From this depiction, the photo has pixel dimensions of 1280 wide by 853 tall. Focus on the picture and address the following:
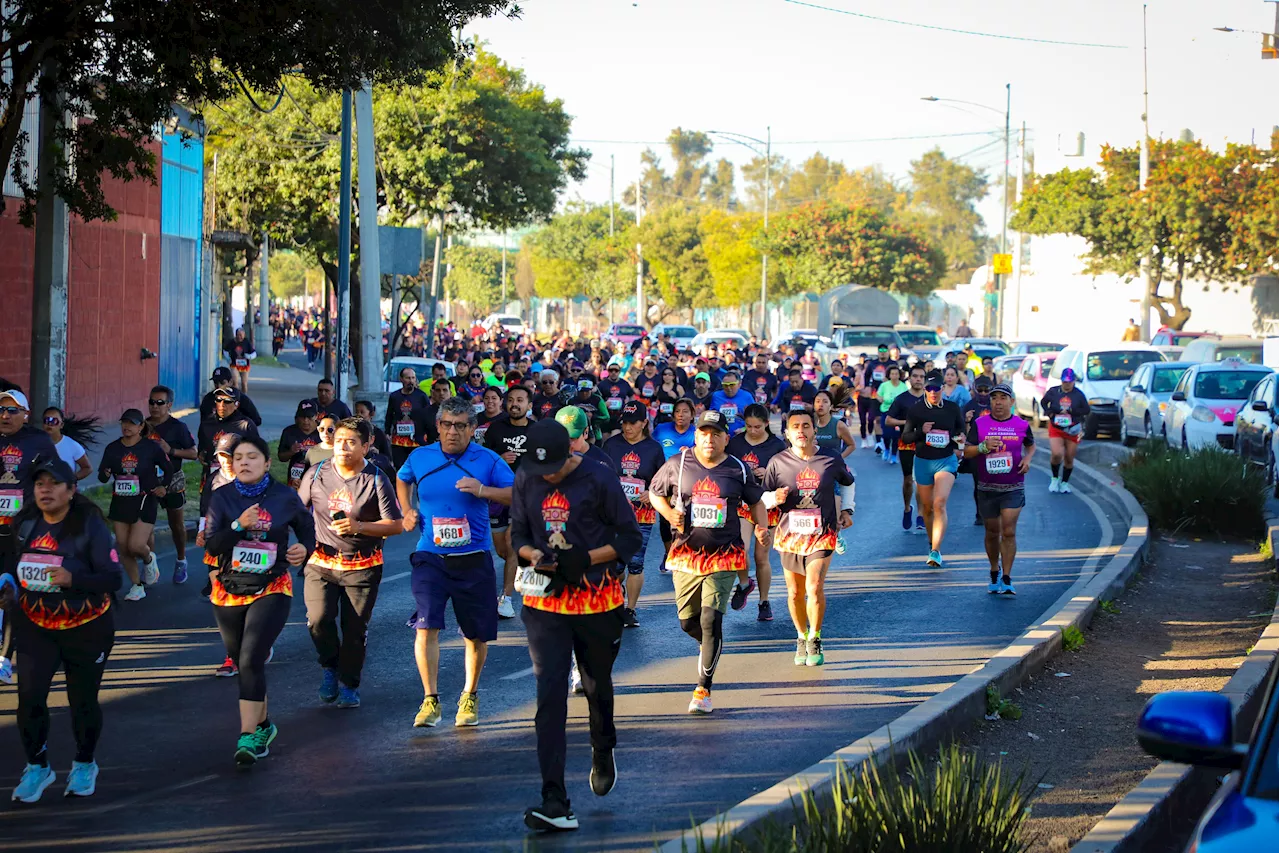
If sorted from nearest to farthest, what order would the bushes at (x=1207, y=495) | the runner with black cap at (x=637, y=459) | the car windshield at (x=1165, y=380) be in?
the runner with black cap at (x=637, y=459), the bushes at (x=1207, y=495), the car windshield at (x=1165, y=380)

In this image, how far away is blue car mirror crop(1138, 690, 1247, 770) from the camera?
3.74 meters

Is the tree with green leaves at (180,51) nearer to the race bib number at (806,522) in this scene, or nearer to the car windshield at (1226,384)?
the race bib number at (806,522)

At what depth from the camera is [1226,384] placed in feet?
81.1

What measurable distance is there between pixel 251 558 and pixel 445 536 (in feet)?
3.90

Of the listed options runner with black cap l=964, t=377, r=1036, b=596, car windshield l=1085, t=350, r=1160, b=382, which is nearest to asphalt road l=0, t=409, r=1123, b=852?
runner with black cap l=964, t=377, r=1036, b=596

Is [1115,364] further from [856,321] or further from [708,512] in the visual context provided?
[708,512]

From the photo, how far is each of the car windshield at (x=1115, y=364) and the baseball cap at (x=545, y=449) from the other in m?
25.6

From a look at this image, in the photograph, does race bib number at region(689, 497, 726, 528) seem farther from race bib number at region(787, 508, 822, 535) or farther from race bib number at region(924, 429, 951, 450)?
race bib number at region(924, 429, 951, 450)

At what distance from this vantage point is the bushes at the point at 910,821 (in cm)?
552

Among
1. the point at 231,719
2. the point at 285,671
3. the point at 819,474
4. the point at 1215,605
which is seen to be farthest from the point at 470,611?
the point at 1215,605

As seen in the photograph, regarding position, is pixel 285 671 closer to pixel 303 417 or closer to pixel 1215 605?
pixel 303 417

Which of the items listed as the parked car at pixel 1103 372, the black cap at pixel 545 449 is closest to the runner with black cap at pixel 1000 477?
the black cap at pixel 545 449

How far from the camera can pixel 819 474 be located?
10609 mm

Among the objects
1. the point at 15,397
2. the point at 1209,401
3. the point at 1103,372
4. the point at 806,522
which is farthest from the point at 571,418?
the point at 1103,372
